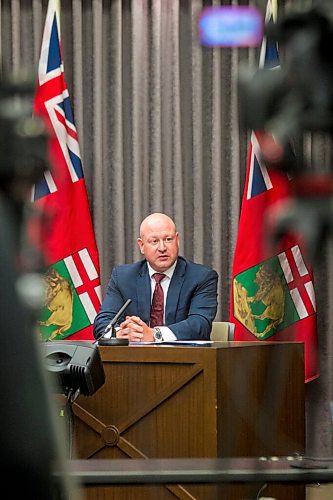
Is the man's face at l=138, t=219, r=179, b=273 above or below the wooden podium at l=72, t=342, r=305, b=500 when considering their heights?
above

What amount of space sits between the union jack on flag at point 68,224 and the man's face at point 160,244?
556mm

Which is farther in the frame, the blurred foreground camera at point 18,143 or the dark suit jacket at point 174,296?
the dark suit jacket at point 174,296

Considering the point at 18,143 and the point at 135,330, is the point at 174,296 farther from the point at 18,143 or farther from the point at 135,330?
the point at 18,143

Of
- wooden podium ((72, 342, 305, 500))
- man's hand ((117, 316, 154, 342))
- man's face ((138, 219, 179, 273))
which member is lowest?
wooden podium ((72, 342, 305, 500))

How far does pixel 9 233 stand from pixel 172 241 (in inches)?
189

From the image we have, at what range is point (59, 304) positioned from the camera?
18.8 ft

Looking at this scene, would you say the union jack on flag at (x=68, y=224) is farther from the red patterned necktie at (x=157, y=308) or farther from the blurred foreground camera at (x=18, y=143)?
the blurred foreground camera at (x=18, y=143)

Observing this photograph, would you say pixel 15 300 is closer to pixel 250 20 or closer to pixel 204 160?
pixel 250 20

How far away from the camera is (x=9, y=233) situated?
493 mm

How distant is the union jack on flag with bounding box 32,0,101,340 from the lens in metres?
5.72

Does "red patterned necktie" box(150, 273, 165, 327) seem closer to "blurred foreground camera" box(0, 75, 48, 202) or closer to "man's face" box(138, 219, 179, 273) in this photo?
"man's face" box(138, 219, 179, 273)

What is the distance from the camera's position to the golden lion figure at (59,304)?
18.6 ft

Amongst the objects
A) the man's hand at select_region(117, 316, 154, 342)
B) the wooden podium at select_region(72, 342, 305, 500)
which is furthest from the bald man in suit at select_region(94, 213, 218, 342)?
the wooden podium at select_region(72, 342, 305, 500)

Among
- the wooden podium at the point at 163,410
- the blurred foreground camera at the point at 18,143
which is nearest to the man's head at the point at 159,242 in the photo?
the wooden podium at the point at 163,410
